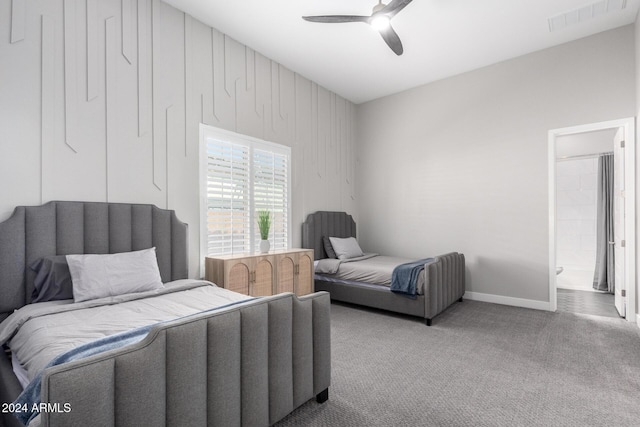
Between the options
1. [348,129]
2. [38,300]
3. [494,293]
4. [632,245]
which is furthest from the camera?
[348,129]

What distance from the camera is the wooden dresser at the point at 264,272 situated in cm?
317

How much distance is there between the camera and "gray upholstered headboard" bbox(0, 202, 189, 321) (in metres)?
2.16

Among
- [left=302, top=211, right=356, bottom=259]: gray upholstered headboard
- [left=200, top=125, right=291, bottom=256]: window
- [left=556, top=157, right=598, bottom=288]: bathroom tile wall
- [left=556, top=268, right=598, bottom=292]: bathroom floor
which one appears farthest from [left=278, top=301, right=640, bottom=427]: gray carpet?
[left=556, top=157, right=598, bottom=288]: bathroom tile wall

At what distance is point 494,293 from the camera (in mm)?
4340

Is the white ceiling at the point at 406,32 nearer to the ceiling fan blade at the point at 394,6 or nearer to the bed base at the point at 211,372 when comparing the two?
the ceiling fan blade at the point at 394,6

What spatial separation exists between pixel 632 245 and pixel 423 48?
127 inches

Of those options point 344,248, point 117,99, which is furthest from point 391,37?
point 344,248

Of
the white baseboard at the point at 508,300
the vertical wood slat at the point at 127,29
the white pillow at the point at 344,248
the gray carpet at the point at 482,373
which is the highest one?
the vertical wood slat at the point at 127,29

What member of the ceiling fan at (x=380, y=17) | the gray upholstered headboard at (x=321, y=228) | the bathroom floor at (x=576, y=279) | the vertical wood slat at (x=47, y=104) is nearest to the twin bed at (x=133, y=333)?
the vertical wood slat at (x=47, y=104)

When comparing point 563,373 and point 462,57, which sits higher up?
point 462,57

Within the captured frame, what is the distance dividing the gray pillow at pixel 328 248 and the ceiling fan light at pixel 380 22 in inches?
114

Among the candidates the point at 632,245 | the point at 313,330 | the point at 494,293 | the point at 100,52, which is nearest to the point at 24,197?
the point at 100,52

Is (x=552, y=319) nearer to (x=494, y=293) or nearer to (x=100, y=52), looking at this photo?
(x=494, y=293)

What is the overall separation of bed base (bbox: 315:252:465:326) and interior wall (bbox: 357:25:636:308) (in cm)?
61
